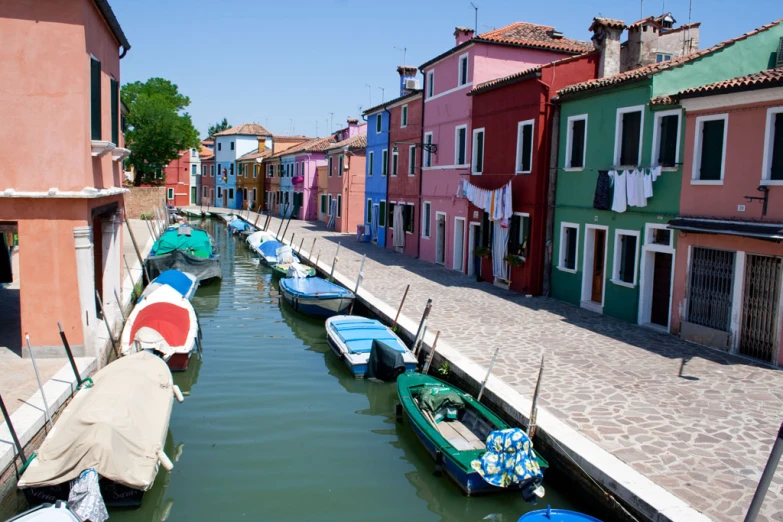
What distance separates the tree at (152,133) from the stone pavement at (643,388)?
141ft

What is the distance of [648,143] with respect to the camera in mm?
14359

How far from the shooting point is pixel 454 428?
9703mm

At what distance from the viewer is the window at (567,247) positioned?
17.4 m

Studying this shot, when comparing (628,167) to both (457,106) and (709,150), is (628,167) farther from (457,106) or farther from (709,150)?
(457,106)

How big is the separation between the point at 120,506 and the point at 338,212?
34.6m

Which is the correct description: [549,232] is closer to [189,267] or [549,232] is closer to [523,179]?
[523,179]

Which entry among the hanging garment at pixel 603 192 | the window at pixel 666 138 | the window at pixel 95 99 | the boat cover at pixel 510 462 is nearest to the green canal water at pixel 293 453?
the boat cover at pixel 510 462

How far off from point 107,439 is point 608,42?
1655cm

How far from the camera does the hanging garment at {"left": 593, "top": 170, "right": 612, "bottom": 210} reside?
15.4 m

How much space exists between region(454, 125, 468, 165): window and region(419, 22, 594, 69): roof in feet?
9.38

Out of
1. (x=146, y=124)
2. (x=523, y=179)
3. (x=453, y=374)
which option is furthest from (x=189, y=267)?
(x=146, y=124)

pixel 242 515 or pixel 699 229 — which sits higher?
pixel 699 229

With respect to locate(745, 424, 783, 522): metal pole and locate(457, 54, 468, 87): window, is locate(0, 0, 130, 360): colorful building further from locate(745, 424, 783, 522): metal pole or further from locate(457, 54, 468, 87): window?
locate(457, 54, 468, 87): window

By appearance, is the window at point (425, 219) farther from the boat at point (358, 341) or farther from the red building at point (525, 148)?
the boat at point (358, 341)
